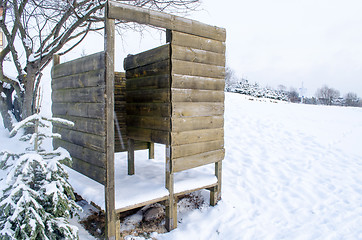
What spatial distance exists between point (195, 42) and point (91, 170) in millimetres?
2324

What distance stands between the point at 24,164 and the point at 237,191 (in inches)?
147

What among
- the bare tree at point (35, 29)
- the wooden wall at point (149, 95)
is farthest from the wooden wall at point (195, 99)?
the bare tree at point (35, 29)

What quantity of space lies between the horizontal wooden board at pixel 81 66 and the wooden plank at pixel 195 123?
1220 millimetres

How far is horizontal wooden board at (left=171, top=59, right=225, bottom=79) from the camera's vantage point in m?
3.68

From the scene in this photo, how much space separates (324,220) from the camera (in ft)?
13.1

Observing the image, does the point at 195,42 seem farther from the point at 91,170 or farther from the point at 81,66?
the point at 91,170

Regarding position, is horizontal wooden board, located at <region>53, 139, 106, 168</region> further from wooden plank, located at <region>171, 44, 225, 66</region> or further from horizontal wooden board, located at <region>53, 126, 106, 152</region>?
wooden plank, located at <region>171, 44, 225, 66</region>

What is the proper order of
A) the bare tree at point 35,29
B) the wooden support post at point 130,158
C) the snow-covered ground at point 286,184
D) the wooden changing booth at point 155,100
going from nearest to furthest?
the wooden changing booth at point 155,100 < the snow-covered ground at point 286,184 < the wooden support post at point 130,158 < the bare tree at point 35,29

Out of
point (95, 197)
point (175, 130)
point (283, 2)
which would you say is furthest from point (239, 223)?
point (283, 2)

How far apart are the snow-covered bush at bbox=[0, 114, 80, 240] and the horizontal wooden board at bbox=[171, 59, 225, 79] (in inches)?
71.0

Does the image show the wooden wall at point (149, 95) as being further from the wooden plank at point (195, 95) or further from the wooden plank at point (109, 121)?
the wooden plank at point (109, 121)

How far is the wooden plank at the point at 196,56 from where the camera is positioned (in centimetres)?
368

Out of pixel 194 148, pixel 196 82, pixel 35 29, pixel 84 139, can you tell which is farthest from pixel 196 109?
pixel 35 29

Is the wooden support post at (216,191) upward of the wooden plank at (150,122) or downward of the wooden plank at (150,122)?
downward
